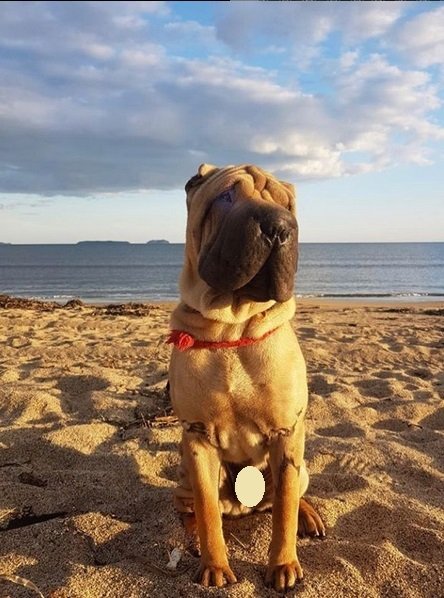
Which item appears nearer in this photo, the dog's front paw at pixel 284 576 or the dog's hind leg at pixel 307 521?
the dog's front paw at pixel 284 576

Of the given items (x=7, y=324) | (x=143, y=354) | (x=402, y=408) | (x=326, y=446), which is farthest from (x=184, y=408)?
(x=7, y=324)

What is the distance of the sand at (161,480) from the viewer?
8.41 feet

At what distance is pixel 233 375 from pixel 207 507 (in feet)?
2.02

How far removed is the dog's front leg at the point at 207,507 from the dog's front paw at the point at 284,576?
0.53 feet

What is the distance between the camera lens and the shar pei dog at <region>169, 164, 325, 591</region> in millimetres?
2551

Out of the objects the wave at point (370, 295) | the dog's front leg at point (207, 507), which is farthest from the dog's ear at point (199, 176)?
the wave at point (370, 295)

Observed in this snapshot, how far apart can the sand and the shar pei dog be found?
24cm

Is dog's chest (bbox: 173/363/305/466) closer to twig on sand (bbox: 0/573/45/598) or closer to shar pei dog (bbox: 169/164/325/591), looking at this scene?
shar pei dog (bbox: 169/164/325/591)

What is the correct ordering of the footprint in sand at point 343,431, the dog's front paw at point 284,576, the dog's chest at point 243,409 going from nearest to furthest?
the dog's front paw at point 284,576 → the dog's chest at point 243,409 → the footprint in sand at point 343,431

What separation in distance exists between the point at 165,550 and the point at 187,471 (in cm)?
38

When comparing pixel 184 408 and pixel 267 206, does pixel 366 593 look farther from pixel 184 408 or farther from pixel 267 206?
pixel 267 206

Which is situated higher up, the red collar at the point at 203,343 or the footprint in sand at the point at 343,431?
the red collar at the point at 203,343

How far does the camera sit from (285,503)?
8.84ft

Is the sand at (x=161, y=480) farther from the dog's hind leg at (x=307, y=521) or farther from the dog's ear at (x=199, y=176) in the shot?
the dog's ear at (x=199, y=176)
